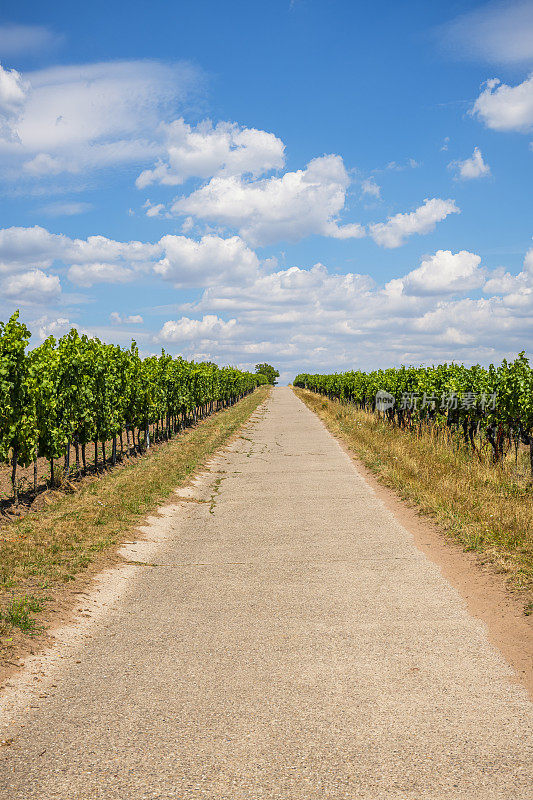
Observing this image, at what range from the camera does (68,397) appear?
1449cm

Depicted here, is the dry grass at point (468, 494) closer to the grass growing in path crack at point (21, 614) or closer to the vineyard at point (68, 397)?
the grass growing in path crack at point (21, 614)

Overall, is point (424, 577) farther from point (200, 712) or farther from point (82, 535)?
point (82, 535)

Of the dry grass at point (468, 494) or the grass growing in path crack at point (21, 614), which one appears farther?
the dry grass at point (468, 494)

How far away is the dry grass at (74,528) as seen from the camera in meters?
6.92

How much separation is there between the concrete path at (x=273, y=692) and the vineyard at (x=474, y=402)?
9.04m

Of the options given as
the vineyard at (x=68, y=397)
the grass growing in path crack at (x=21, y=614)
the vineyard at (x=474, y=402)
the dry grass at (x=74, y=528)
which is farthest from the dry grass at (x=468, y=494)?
the vineyard at (x=68, y=397)

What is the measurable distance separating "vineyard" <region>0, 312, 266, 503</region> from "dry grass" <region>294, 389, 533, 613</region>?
7954mm

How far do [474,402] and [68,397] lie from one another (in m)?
11.9

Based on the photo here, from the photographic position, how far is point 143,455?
20.9 meters

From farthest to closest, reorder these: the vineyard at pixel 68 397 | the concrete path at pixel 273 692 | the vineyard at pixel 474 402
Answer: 1. the vineyard at pixel 474 402
2. the vineyard at pixel 68 397
3. the concrete path at pixel 273 692

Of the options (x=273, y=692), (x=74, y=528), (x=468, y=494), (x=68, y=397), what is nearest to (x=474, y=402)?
(x=468, y=494)

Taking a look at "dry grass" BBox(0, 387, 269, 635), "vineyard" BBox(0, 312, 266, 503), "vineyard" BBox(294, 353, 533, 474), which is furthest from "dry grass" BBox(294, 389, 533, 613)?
"vineyard" BBox(0, 312, 266, 503)

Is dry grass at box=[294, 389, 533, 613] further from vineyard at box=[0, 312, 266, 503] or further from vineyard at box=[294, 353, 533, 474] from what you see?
vineyard at box=[0, 312, 266, 503]

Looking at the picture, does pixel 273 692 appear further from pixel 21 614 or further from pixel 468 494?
pixel 468 494
